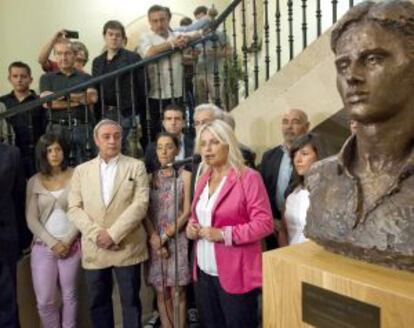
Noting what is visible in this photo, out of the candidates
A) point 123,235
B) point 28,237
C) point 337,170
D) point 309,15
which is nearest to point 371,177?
point 337,170

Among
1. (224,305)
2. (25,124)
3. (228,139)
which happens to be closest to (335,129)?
(228,139)

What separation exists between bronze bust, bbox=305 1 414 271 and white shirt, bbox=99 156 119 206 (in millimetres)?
1743

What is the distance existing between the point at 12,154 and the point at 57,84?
4.29 ft

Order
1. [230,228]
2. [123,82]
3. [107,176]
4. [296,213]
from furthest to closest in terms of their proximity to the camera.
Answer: [123,82]
[107,176]
[296,213]
[230,228]

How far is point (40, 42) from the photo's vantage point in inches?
252

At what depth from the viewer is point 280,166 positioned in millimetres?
3342

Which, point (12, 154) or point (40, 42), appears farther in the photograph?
point (40, 42)

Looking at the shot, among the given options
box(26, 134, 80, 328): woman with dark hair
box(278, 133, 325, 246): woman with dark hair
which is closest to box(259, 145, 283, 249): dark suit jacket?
box(278, 133, 325, 246): woman with dark hair

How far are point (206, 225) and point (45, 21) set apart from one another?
188 inches

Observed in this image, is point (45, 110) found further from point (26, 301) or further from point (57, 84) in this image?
point (26, 301)

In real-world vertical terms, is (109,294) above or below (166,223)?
below

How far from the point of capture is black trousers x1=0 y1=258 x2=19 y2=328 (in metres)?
3.08

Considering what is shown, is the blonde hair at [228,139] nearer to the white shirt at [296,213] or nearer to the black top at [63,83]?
the white shirt at [296,213]

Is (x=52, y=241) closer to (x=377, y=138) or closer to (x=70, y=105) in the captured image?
(x=70, y=105)
